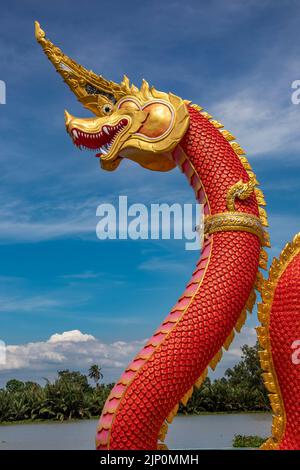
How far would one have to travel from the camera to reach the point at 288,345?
13.4ft

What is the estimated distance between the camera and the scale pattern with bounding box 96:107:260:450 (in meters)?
3.91

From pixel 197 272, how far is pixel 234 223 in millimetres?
508

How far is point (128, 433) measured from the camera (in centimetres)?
386

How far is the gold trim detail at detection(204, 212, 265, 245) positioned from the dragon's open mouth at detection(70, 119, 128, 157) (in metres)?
1.17

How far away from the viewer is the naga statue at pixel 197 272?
13.0ft

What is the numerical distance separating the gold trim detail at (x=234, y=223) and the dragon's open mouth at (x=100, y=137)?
1.17 metres

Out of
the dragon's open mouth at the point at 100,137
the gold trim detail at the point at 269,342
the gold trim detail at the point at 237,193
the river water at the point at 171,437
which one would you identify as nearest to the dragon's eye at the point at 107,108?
the dragon's open mouth at the point at 100,137

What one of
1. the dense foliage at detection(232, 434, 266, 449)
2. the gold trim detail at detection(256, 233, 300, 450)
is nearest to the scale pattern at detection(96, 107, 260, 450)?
the gold trim detail at detection(256, 233, 300, 450)

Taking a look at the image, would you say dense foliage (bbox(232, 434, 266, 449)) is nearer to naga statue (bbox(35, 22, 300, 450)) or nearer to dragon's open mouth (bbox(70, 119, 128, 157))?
naga statue (bbox(35, 22, 300, 450))

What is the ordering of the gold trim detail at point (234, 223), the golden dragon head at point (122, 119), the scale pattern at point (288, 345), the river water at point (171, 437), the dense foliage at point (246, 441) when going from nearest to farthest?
the scale pattern at point (288, 345), the gold trim detail at point (234, 223), the golden dragon head at point (122, 119), the river water at point (171, 437), the dense foliage at point (246, 441)

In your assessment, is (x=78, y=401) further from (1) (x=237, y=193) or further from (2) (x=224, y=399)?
(1) (x=237, y=193)

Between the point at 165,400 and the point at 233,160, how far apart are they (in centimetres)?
208

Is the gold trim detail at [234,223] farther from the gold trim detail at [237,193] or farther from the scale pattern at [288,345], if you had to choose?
the scale pattern at [288,345]
